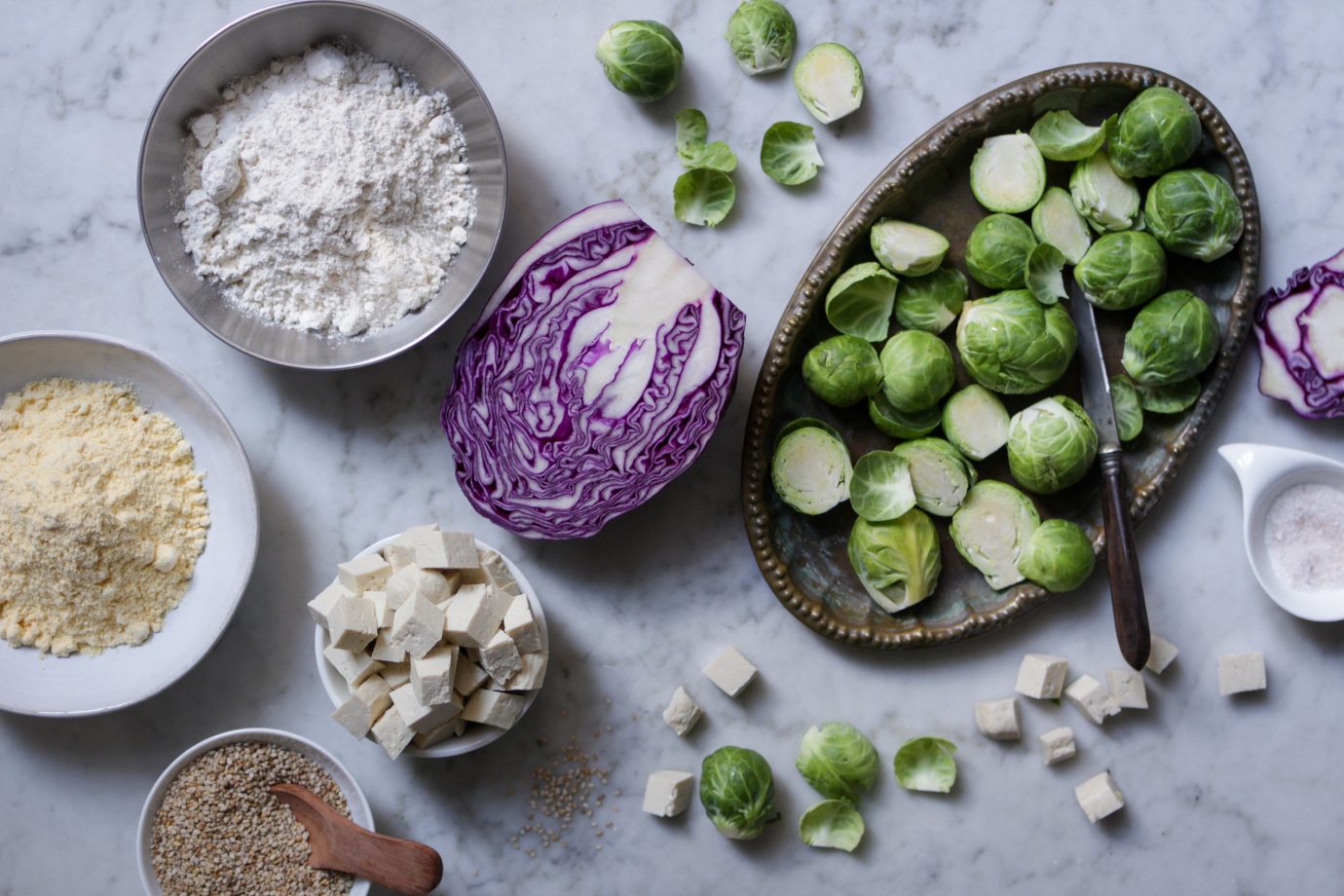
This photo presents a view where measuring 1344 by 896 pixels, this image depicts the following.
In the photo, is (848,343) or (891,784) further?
(891,784)

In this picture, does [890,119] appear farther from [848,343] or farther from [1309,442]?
[1309,442]

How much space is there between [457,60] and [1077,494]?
1774mm

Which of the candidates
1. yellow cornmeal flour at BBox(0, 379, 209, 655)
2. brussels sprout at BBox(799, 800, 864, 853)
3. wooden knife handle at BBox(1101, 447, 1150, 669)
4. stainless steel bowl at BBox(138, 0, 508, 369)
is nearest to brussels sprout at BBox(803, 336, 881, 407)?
wooden knife handle at BBox(1101, 447, 1150, 669)

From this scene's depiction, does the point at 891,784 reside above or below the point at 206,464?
below

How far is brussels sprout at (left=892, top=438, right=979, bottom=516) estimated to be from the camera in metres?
2.35

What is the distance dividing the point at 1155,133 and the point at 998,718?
1.42m

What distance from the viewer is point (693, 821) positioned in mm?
2537

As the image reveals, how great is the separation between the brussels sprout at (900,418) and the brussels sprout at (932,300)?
19cm

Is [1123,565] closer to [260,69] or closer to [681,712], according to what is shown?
[681,712]

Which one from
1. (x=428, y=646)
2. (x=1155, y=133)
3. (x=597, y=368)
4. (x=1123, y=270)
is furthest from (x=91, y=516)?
(x=1155, y=133)

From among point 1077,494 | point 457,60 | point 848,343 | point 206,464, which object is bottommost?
point 206,464

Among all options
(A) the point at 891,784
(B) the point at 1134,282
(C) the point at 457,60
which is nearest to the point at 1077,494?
(B) the point at 1134,282

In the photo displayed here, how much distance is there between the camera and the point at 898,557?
7.63ft

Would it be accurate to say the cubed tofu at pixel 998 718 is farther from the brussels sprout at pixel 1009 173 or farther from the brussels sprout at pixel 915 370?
the brussels sprout at pixel 1009 173
